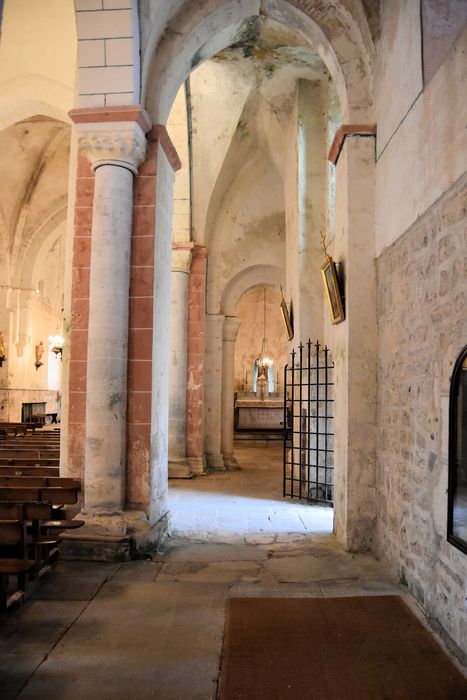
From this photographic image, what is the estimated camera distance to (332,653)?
323cm

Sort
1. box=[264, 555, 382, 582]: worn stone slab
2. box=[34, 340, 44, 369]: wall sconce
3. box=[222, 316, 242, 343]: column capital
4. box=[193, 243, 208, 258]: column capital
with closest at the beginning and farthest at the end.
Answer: box=[264, 555, 382, 582]: worn stone slab < box=[193, 243, 208, 258]: column capital < box=[222, 316, 242, 343]: column capital < box=[34, 340, 44, 369]: wall sconce

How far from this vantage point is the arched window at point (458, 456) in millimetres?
3324

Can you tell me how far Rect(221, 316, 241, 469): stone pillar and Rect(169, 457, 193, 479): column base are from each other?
165 cm

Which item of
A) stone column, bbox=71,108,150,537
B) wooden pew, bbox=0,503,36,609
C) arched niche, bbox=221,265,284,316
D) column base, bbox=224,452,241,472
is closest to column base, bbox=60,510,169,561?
stone column, bbox=71,108,150,537

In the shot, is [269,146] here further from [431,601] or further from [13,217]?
[431,601]

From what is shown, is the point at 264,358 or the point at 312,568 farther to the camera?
the point at 264,358

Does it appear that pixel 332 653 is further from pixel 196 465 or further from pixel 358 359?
pixel 196 465

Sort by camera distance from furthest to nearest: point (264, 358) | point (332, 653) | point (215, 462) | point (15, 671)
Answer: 1. point (264, 358)
2. point (215, 462)
3. point (332, 653)
4. point (15, 671)

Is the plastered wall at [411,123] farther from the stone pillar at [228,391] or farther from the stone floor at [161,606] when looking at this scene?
the stone pillar at [228,391]

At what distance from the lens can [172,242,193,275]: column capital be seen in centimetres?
1085

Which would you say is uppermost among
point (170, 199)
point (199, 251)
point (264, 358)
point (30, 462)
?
point (199, 251)

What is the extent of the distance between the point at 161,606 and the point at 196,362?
745 centimetres

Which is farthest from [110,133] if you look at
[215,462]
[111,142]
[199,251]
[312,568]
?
[215,462]

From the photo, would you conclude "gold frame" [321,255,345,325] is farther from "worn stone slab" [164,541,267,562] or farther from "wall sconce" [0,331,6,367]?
"wall sconce" [0,331,6,367]
